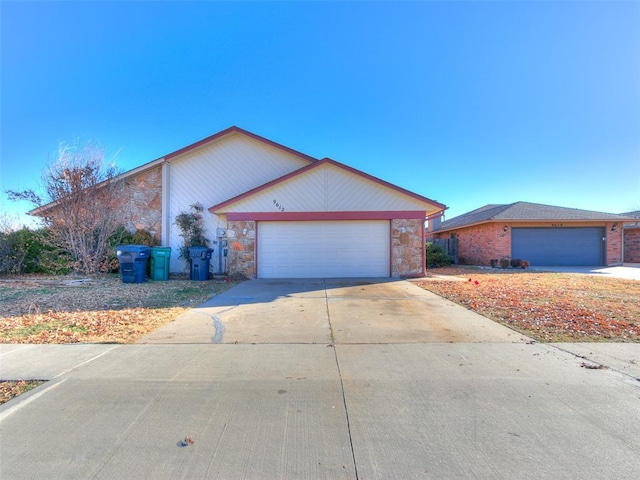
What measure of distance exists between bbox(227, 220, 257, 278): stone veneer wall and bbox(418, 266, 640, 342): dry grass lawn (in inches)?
256

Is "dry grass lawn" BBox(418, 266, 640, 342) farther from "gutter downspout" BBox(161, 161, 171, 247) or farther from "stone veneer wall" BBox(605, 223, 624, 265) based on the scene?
"gutter downspout" BBox(161, 161, 171, 247)

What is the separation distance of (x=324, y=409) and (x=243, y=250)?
9.52m

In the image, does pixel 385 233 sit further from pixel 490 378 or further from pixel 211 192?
pixel 490 378

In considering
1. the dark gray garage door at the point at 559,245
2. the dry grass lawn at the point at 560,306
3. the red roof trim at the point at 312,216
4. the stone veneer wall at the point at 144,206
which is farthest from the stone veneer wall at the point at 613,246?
the stone veneer wall at the point at 144,206

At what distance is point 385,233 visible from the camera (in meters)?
11.9

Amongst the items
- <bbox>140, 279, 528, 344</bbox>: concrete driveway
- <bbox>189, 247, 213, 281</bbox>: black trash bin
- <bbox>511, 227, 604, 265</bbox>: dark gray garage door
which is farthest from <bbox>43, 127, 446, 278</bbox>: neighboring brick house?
<bbox>511, 227, 604, 265</bbox>: dark gray garage door

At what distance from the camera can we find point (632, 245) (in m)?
20.5

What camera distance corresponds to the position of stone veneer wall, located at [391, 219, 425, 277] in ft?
38.8

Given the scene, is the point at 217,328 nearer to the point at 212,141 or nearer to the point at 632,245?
the point at 212,141

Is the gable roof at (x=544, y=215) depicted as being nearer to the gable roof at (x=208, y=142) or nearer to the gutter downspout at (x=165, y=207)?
the gable roof at (x=208, y=142)

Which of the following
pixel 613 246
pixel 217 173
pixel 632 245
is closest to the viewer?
pixel 217 173

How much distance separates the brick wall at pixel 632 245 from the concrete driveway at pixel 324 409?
23465mm

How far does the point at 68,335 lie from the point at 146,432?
348 centimetres

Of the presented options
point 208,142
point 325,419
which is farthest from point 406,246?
point 325,419
